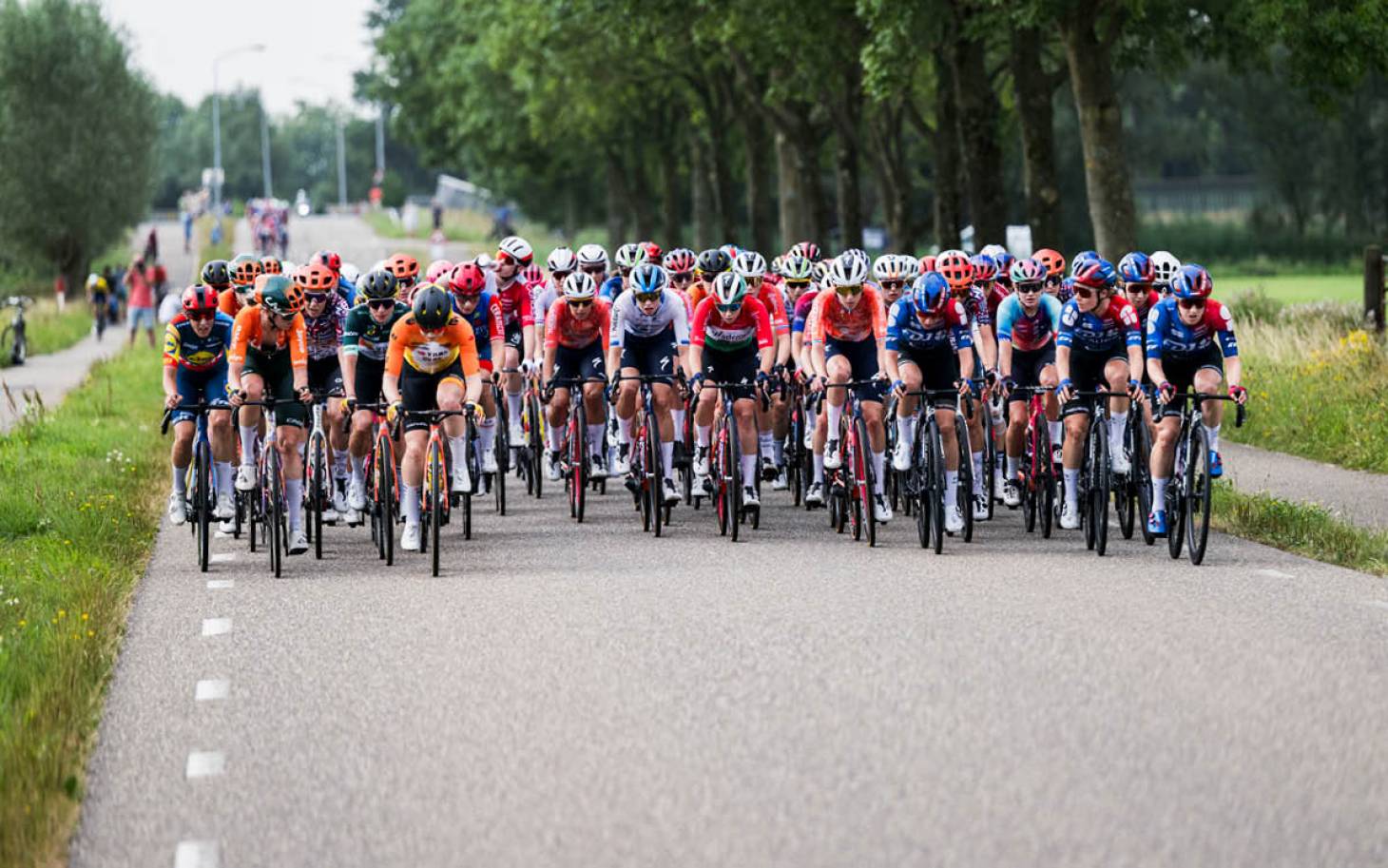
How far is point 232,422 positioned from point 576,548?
7.50ft

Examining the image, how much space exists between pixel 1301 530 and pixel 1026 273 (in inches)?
98.0

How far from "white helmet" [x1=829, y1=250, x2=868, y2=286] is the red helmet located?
13.1 feet

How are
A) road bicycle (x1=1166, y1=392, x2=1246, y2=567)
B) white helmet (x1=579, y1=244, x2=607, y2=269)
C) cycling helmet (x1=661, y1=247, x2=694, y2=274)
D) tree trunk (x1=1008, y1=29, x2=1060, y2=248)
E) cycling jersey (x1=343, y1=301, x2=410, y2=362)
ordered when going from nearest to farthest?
1. road bicycle (x1=1166, y1=392, x2=1246, y2=567)
2. cycling jersey (x1=343, y1=301, x2=410, y2=362)
3. white helmet (x1=579, y1=244, x2=607, y2=269)
4. cycling helmet (x1=661, y1=247, x2=694, y2=274)
5. tree trunk (x1=1008, y1=29, x2=1060, y2=248)

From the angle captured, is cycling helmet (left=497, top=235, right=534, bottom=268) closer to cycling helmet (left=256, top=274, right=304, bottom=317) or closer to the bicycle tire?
cycling helmet (left=256, top=274, right=304, bottom=317)

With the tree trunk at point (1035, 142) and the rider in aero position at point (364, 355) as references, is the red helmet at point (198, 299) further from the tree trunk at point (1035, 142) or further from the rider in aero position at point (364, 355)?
the tree trunk at point (1035, 142)

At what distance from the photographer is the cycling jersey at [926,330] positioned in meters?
14.8

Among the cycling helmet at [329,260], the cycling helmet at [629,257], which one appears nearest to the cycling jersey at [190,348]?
the cycling helmet at [329,260]

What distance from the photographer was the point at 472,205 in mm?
114375

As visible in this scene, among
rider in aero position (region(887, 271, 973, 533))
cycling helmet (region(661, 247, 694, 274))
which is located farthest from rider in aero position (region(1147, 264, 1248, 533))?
cycling helmet (region(661, 247, 694, 274))

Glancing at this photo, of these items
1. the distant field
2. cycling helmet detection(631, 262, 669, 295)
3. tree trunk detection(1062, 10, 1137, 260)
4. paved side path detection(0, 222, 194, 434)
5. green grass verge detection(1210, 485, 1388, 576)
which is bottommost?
paved side path detection(0, 222, 194, 434)

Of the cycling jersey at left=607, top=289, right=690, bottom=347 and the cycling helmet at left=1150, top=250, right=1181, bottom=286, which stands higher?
the cycling helmet at left=1150, top=250, right=1181, bottom=286

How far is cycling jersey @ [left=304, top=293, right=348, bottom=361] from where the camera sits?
604 inches

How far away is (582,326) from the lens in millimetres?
17562

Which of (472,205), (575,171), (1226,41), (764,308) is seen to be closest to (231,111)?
(472,205)
